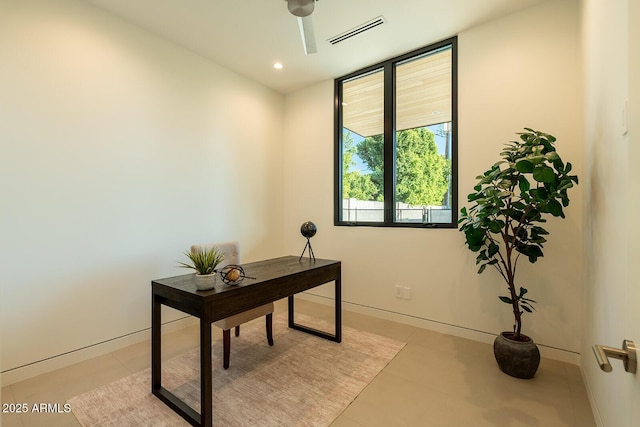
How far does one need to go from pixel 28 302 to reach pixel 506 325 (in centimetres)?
397

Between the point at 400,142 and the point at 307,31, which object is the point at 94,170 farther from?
the point at 400,142

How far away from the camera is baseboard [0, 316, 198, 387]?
2.07 m

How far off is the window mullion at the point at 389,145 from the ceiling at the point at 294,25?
249 millimetres

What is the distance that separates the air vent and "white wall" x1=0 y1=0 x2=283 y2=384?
4.88 feet

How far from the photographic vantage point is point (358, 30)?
2.79 m

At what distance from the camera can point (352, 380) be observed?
2.11 metres

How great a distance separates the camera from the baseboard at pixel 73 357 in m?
2.07

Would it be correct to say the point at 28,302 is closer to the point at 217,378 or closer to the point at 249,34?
the point at 217,378

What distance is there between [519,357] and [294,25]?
3407 mm

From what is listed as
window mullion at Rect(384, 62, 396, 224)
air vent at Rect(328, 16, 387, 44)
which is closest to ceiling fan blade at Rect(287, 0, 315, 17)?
air vent at Rect(328, 16, 387, 44)

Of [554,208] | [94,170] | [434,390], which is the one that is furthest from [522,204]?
[94,170]

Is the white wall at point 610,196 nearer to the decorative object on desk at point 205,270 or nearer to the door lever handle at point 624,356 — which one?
the door lever handle at point 624,356

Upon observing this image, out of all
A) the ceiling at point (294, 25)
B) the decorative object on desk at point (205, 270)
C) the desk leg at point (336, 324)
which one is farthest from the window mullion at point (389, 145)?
the decorative object on desk at point (205, 270)

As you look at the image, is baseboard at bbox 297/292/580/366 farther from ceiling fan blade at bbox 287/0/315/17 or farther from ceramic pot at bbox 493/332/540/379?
ceiling fan blade at bbox 287/0/315/17
